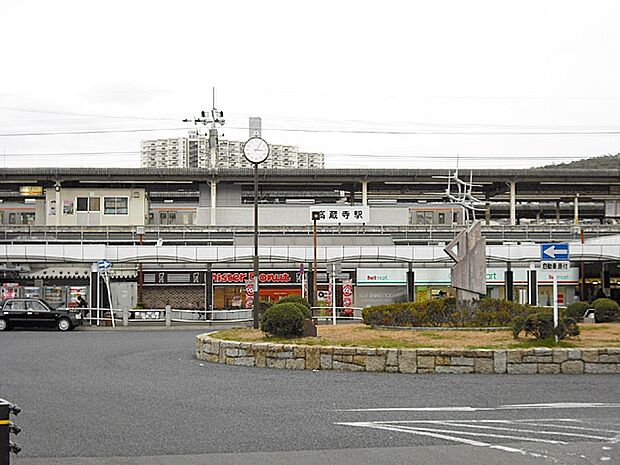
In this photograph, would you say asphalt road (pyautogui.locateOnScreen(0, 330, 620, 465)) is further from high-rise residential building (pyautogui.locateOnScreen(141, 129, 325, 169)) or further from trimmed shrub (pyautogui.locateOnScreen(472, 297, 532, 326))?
high-rise residential building (pyautogui.locateOnScreen(141, 129, 325, 169))

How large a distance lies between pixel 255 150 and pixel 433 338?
29.5 ft

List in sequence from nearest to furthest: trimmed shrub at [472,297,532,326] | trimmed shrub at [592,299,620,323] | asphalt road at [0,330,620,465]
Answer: asphalt road at [0,330,620,465] → trimmed shrub at [472,297,532,326] → trimmed shrub at [592,299,620,323]

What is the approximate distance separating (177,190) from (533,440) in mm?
60669

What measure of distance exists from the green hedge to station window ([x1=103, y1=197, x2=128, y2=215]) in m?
41.3

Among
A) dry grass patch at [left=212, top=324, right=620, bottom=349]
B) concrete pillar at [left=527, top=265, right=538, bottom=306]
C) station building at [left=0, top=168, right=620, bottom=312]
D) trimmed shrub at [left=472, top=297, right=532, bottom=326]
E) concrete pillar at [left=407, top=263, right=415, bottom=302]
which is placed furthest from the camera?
concrete pillar at [left=407, top=263, right=415, bottom=302]

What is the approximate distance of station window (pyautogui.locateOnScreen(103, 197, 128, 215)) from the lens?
61688mm

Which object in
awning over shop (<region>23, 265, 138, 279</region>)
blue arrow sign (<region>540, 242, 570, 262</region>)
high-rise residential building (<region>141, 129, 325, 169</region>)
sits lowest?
awning over shop (<region>23, 265, 138, 279</region>)

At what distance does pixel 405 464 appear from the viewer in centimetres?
832

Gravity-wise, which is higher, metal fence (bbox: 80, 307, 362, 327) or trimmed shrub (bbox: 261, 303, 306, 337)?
trimmed shrub (bbox: 261, 303, 306, 337)

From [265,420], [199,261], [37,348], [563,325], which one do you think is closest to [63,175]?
[199,261]

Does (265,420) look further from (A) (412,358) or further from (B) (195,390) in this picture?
(A) (412,358)

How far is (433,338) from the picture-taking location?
18.8 metres

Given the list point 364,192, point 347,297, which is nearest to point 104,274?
point 347,297

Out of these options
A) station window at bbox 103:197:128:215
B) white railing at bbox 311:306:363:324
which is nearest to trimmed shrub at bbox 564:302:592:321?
white railing at bbox 311:306:363:324
